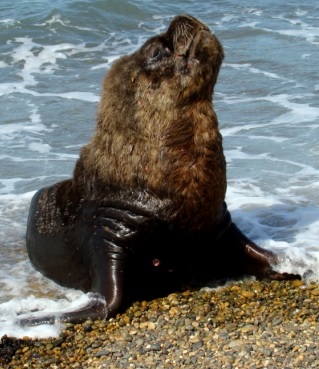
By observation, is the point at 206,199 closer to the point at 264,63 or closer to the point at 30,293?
the point at 30,293

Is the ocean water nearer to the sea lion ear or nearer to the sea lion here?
the sea lion

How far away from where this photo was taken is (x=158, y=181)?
613 cm

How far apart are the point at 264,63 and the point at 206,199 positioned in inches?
353

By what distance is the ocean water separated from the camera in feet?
23.7

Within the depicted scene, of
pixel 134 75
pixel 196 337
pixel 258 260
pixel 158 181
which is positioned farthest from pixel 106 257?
pixel 134 75

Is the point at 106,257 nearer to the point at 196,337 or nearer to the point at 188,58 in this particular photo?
the point at 196,337

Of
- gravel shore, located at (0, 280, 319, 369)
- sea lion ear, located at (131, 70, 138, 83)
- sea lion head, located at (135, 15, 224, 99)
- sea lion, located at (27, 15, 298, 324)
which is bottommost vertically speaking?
gravel shore, located at (0, 280, 319, 369)

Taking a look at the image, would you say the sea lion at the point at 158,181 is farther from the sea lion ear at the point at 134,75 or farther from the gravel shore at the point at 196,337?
the gravel shore at the point at 196,337

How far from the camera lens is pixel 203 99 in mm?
6145

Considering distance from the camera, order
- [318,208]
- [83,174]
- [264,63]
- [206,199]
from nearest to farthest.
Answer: [206,199]
[83,174]
[318,208]
[264,63]

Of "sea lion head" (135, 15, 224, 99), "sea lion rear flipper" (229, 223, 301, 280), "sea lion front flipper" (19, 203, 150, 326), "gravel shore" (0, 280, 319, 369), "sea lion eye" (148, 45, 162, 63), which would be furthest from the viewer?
"sea lion rear flipper" (229, 223, 301, 280)

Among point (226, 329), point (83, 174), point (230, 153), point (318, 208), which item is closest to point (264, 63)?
point (230, 153)

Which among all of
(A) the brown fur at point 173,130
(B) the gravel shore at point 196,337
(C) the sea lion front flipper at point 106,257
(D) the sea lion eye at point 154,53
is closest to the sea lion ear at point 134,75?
(A) the brown fur at point 173,130

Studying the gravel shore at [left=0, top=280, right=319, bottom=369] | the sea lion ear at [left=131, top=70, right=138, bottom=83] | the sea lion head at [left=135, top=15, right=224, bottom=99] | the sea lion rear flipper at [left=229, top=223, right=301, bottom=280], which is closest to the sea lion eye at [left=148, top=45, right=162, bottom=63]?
the sea lion head at [left=135, top=15, right=224, bottom=99]
